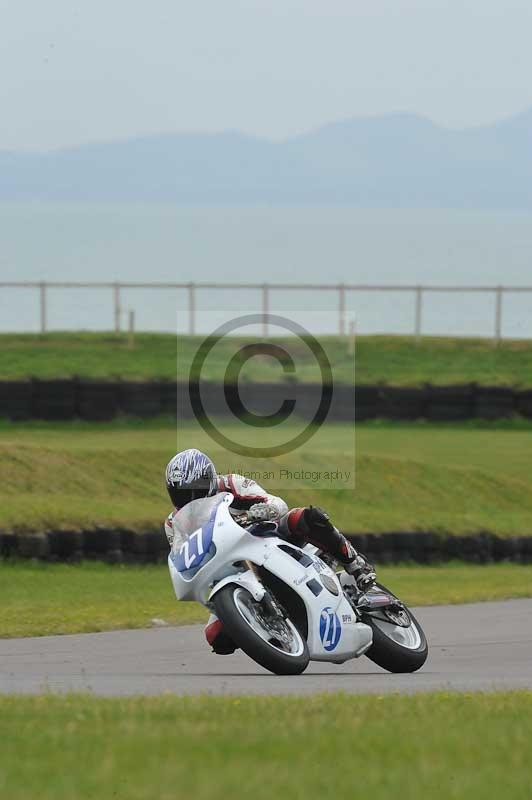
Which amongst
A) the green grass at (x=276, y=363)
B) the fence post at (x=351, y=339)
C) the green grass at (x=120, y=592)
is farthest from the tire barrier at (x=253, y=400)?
the green grass at (x=120, y=592)

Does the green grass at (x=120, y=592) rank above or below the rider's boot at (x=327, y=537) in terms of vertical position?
below

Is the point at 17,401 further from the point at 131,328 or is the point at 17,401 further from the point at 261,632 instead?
the point at 261,632

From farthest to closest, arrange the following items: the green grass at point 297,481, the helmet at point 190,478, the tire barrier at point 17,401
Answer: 1. the tire barrier at point 17,401
2. the green grass at point 297,481
3. the helmet at point 190,478

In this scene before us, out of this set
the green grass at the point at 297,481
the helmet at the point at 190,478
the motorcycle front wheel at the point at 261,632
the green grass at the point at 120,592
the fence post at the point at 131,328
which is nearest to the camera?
the motorcycle front wheel at the point at 261,632

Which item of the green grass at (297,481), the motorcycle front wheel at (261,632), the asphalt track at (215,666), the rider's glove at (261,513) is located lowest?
the green grass at (297,481)

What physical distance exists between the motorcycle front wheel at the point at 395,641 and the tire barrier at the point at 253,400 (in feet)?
64.1

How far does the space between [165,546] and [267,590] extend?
30.1 feet

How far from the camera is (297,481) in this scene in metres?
22.7

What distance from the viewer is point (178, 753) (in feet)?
19.7

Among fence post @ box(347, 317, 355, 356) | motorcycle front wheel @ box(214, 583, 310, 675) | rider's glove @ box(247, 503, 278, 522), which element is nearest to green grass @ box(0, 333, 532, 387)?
fence post @ box(347, 317, 355, 356)

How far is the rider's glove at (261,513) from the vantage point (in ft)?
29.6

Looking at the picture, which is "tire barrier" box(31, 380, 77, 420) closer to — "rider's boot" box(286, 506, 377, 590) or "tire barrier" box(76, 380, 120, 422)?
"tire barrier" box(76, 380, 120, 422)

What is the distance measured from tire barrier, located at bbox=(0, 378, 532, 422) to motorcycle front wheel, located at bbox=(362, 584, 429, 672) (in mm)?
19540

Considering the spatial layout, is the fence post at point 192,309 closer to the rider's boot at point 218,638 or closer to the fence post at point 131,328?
the fence post at point 131,328
